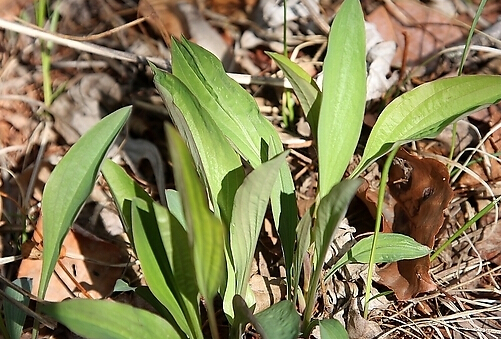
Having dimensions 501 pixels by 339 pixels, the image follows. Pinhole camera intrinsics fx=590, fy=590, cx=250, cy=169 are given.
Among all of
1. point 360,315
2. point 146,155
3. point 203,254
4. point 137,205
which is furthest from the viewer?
point 146,155

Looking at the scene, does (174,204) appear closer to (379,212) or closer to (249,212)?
(249,212)

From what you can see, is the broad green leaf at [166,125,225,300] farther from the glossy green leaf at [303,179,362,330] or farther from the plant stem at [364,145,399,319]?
the plant stem at [364,145,399,319]

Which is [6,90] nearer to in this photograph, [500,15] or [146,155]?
[146,155]

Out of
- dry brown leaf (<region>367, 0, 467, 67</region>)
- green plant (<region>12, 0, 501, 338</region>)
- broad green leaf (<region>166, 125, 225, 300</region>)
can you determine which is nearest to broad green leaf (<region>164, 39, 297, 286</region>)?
green plant (<region>12, 0, 501, 338</region>)

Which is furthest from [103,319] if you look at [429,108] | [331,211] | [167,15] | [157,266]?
[167,15]

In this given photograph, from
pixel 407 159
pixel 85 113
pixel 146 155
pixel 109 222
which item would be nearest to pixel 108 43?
pixel 85 113

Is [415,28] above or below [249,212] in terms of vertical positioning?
below
